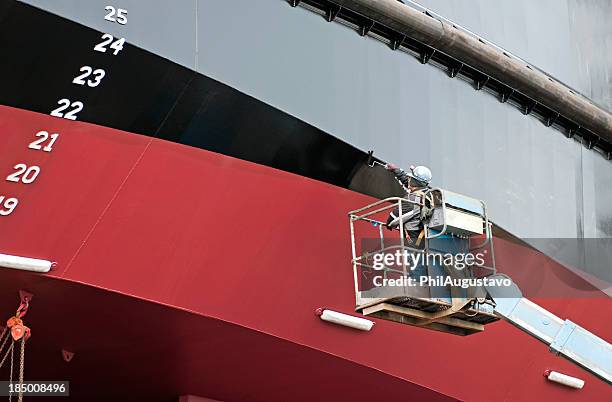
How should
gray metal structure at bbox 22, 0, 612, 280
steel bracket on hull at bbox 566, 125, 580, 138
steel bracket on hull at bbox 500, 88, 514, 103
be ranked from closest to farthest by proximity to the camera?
1. gray metal structure at bbox 22, 0, 612, 280
2. steel bracket on hull at bbox 500, 88, 514, 103
3. steel bracket on hull at bbox 566, 125, 580, 138

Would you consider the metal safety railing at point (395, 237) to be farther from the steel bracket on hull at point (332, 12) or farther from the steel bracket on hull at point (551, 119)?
the steel bracket on hull at point (551, 119)

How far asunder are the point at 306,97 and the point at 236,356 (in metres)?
1.95

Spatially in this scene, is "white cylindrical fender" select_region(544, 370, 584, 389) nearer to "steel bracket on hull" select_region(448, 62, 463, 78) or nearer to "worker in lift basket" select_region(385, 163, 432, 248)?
"worker in lift basket" select_region(385, 163, 432, 248)

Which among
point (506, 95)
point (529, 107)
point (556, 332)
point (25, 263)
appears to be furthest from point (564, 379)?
point (25, 263)

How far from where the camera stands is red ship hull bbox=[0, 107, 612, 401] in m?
5.62

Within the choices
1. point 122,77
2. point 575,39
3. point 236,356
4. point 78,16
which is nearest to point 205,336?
point 236,356

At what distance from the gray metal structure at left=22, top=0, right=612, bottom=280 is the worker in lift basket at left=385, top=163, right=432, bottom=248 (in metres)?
0.35

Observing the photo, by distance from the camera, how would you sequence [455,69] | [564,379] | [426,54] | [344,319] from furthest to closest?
[564,379] → [455,69] → [426,54] → [344,319]

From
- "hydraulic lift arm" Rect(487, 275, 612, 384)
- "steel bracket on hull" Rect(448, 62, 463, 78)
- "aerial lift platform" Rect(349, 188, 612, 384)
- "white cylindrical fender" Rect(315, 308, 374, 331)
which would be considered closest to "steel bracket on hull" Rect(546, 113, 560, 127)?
"steel bracket on hull" Rect(448, 62, 463, 78)

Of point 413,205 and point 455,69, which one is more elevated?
point 455,69

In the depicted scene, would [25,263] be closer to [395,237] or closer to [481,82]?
[395,237]

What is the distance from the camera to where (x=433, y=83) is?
7633 millimetres

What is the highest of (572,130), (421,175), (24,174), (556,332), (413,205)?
(572,130)

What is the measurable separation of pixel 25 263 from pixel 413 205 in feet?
8.98
